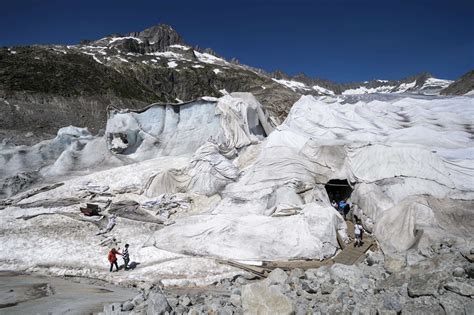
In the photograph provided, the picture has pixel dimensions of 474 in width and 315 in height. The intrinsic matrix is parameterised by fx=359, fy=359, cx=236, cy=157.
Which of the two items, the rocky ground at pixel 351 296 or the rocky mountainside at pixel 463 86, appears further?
the rocky mountainside at pixel 463 86

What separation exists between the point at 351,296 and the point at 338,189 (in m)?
12.7

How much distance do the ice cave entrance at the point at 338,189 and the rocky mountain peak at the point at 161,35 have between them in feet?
462

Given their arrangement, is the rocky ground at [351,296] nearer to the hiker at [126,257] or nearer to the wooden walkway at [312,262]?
the wooden walkway at [312,262]

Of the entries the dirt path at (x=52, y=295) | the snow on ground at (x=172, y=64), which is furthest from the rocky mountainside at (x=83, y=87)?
the dirt path at (x=52, y=295)

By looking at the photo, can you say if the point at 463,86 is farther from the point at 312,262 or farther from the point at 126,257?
the point at 126,257

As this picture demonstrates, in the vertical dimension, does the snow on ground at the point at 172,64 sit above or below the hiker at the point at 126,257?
above

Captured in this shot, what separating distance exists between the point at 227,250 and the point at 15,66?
6107 cm

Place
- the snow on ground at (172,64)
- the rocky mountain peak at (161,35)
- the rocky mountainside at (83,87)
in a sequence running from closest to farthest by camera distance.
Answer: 1. the rocky mountainside at (83,87)
2. the snow on ground at (172,64)
3. the rocky mountain peak at (161,35)

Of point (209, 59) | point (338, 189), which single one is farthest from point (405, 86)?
point (338, 189)

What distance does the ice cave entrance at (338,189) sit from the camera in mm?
18448

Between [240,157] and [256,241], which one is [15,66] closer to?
[240,157]

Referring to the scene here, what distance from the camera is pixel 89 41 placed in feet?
458

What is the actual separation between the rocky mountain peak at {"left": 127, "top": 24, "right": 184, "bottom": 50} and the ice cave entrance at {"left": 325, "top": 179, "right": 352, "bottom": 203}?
141m

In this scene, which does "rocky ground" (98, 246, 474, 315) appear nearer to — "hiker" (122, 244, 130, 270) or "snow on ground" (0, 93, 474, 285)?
"snow on ground" (0, 93, 474, 285)
